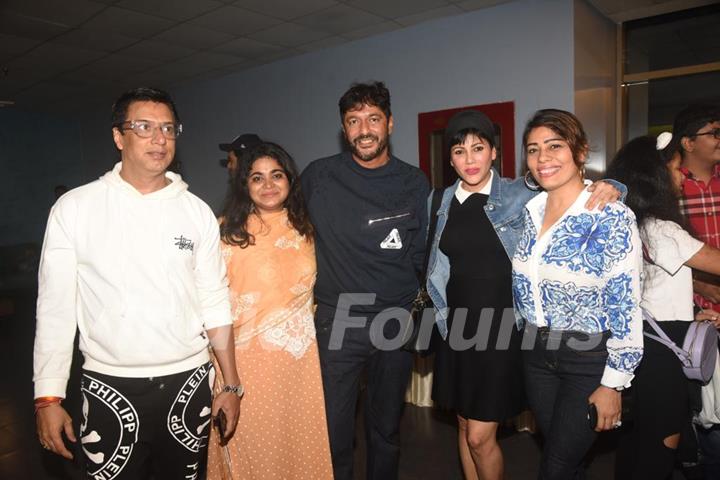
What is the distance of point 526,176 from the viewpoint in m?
1.97

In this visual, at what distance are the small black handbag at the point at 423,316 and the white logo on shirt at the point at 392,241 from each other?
0.15 metres

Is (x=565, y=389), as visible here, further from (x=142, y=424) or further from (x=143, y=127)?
(x=143, y=127)

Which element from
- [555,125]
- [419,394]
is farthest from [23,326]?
[555,125]

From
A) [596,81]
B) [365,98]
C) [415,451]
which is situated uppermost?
[596,81]

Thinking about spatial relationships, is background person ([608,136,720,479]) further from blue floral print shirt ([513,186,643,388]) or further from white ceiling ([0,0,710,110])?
white ceiling ([0,0,710,110])

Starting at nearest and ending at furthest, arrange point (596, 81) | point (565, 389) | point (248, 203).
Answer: point (565, 389)
point (248, 203)
point (596, 81)

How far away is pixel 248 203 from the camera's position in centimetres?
205

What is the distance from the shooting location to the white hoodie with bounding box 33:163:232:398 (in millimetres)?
1427

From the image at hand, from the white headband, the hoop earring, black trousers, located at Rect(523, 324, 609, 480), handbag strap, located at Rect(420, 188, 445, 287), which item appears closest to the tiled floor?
black trousers, located at Rect(523, 324, 609, 480)

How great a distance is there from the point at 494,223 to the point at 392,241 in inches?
18.0

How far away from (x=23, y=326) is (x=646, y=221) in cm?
755

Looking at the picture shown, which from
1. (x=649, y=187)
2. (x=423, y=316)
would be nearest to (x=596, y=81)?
(x=649, y=187)

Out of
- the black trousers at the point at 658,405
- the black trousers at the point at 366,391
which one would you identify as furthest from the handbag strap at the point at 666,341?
the black trousers at the point at 366,391

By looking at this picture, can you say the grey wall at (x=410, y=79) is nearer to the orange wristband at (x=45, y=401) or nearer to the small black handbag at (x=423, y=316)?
the small black handbag at (x=423, y=316)
